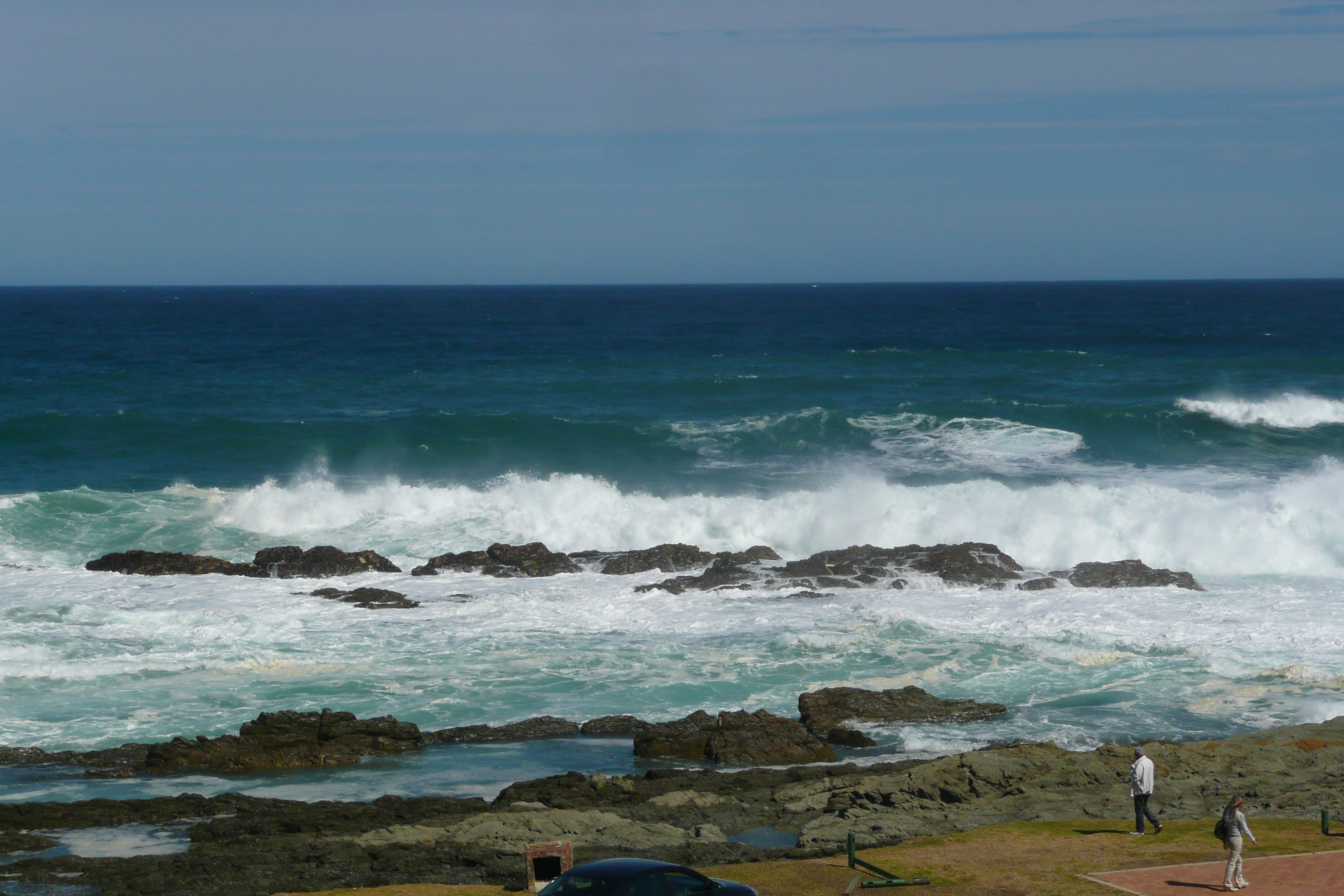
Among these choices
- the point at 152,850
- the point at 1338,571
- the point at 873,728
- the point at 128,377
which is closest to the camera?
the point at 152,850

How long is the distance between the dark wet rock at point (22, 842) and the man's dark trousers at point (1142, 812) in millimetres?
13112

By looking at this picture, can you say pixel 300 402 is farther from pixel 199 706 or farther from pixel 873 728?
pixel 873 728

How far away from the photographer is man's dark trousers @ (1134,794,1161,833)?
1509cm

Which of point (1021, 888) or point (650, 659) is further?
point (650, 659)

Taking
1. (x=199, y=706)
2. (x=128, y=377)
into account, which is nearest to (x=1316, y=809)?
(x=199, y=706)

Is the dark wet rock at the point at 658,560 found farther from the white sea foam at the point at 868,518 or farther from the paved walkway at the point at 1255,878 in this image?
the paved walkway at the point at 1255,878

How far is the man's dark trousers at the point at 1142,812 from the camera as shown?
15086 millimetres

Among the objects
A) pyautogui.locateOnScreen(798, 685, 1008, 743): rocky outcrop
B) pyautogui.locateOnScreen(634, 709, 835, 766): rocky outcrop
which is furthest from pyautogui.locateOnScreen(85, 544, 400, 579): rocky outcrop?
pyautogui.locateOnScreen(798, 685, 1008, 743): rocky outcrop

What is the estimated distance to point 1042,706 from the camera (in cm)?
2112

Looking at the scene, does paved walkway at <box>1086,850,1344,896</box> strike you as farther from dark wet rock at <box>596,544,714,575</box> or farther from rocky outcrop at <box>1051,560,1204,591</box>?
dark wet rock at <box>596,544,714,575</box>

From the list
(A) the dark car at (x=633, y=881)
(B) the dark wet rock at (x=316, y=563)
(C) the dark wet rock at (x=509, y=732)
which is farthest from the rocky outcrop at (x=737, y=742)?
(B) the dark wet rock at (x=316, y=563)

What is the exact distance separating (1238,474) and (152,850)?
36352mm

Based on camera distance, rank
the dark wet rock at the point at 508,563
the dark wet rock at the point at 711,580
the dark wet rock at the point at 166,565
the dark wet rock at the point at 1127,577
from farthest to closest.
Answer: the dark wet rock at the point at 508,563 → the dark wet rock at the point at 166,565 → the dark wet rock at the point at 711,580 → the dark wet rock at the point at 1127,577

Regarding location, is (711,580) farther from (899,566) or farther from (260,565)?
(260,565)
